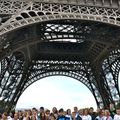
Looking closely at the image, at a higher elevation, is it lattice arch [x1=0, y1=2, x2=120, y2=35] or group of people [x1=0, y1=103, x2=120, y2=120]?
lattice arch [x1=0, y1=2, x2=120, y2=35]

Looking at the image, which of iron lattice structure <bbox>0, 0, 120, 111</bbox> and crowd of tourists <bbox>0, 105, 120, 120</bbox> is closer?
crowd of tourists <bbox>0, 105, 120, 120</bbox>

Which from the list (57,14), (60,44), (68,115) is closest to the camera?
(68,115)

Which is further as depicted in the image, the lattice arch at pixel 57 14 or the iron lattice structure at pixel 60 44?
the iron lattice structure at pixel 60 44

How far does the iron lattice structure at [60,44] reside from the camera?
21.5 m

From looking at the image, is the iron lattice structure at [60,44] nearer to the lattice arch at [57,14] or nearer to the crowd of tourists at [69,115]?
the lattice arch at [57,14]

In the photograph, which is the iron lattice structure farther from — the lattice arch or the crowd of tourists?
the crowd of tourists

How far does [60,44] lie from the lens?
1363 inches

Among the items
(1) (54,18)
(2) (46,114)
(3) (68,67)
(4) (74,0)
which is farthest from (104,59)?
(2) (46,114)

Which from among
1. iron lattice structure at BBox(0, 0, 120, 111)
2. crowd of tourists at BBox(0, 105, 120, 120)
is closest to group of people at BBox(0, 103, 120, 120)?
crowd of tourists at BBox(0, 105, 120, 120)

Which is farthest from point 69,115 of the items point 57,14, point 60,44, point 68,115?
point 60,44

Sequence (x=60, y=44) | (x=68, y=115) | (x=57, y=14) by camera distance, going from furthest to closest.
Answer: (x=60, y=44), (x=57, y=14), (x=68, y=115)

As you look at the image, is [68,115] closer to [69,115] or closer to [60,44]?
[69,115]

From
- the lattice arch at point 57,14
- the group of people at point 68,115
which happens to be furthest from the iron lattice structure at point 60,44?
the group of people at point 68,115

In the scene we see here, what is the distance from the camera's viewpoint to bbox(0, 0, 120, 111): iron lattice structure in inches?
848
